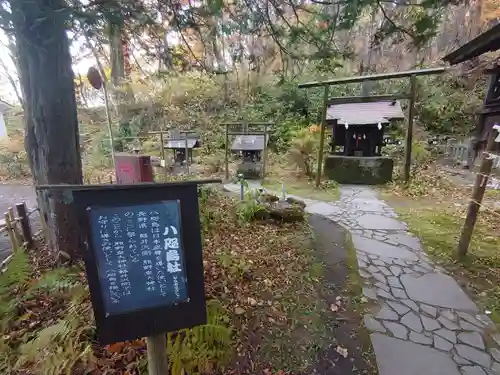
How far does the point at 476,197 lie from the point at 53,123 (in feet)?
18.4

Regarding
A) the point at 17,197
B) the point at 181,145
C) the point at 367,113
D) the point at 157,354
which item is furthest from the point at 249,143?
the point at 157,354

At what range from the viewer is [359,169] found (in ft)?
31.3

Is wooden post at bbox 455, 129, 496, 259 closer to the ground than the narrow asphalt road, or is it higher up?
higher up

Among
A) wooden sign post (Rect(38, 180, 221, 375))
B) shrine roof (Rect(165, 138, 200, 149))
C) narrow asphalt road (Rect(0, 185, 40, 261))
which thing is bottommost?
narrow asphalt road (Rect(0, 185, 40, 261))

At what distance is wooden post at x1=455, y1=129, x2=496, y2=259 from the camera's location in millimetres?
4027

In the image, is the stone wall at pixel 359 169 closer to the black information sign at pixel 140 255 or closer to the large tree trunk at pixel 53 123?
the large tree trunk at pixel 53 123

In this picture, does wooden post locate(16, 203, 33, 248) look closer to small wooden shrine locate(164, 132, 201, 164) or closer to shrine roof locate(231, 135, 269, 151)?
small wooden shrine locate(164, 132, 201, 164)

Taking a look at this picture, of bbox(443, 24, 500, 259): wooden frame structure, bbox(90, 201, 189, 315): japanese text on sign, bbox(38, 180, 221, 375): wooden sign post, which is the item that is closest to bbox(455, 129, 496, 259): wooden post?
bbox(443, 24, 500, 259): wooden frame structure

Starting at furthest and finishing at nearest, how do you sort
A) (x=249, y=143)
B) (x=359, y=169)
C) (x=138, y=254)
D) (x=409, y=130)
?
(x=249, y=143) → (x=359, y=169) → (x=409, y=130) → (x=138, y=254)

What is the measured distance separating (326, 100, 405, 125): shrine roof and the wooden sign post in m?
8.18

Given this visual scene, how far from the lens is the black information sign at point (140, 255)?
165 centimetres

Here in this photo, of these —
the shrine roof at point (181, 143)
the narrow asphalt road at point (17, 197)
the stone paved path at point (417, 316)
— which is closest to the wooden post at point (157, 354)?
the stone paved path at point (417, 316)

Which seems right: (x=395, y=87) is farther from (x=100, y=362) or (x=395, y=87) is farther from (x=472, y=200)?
(x=100, y=362)

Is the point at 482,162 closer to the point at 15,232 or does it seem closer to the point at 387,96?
the point at 387,96
